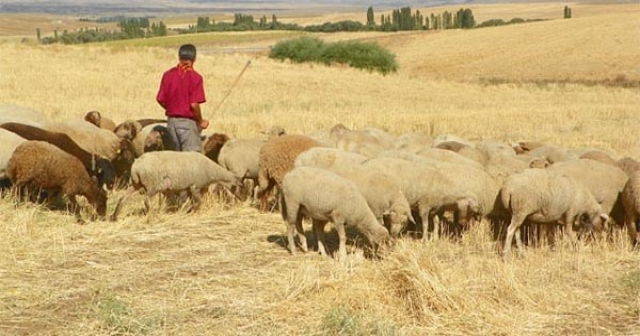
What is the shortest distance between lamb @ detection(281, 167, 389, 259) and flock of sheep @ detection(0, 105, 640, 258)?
14mm

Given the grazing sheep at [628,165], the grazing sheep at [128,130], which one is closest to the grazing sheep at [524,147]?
the grazing sheep at [628,165]

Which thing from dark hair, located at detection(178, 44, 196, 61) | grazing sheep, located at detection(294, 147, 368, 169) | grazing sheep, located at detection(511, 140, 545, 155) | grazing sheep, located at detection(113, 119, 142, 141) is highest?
dark hair, located at detection(178, 44, 196, 61)

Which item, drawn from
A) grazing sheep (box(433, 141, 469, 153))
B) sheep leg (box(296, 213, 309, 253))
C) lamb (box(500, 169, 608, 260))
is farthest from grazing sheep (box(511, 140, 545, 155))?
sheep leg (box(296, 213, 309, 253))

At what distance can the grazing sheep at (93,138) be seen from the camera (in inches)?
558

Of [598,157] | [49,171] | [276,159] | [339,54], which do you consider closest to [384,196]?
[276,159]

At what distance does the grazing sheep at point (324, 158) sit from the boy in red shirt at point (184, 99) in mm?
2274

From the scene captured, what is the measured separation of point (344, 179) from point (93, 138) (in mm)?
6165

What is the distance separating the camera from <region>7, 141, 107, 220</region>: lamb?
444 inches

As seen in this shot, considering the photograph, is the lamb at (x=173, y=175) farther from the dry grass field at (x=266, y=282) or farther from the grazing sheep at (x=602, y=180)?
the grazing sheep at (x=602, y=180)

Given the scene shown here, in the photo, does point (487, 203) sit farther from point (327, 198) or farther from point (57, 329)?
point (57, 329)

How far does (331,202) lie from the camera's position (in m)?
9.70

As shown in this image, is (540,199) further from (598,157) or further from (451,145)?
(451,145)

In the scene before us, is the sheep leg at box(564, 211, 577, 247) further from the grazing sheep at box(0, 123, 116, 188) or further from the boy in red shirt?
the grazing sheep at box(0, 123, 116, 188)

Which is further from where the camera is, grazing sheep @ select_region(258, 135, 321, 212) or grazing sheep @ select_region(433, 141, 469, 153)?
grazing sheep @ select_region(433, 141, 469, 153)
